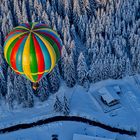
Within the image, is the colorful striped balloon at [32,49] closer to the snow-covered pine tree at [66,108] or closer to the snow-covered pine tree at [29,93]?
the snow-covered pine tree at [66,108]

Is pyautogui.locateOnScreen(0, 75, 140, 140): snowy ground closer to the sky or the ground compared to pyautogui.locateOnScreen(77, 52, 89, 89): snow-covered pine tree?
closer to the ground

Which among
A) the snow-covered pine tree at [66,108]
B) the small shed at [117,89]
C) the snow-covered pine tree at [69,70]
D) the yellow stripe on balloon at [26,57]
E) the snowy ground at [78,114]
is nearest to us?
the yellow stripe on balloon at [26,57]

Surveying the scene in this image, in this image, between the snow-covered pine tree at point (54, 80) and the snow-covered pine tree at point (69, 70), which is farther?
the snow-covered pine tree at point (69, 70)

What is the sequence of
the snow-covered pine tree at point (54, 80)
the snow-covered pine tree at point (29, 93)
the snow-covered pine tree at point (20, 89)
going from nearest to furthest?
the snow-covered pine tree at point (29, 93) < the snow-covered pine tree at point (20, 89) < the snow-covered pine tree at point (54, 80)

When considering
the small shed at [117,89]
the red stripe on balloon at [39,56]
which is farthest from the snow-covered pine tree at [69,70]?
the red stripe on balloon at [39,56]

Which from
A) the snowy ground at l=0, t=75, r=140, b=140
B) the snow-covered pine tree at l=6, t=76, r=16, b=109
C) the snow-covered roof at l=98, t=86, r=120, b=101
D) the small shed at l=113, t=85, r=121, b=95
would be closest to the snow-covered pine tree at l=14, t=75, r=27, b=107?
the snow-covered pine tree at l=6, t=76, r=16, b=109

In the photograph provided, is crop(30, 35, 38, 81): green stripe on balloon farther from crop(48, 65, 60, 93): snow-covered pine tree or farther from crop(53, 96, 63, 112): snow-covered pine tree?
crop(48, 65, 60, 93): snow-covered pine tree

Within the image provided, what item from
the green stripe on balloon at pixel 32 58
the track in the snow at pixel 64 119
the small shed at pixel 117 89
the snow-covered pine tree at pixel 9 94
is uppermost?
the green stripe on balloon at pixel 32 58
